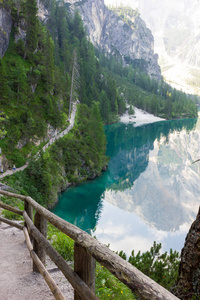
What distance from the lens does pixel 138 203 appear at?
2978 centimetres

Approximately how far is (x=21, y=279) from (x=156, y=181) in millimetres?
34978

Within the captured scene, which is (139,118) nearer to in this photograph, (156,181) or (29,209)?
(156,181)

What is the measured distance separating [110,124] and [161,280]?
87.5 metres

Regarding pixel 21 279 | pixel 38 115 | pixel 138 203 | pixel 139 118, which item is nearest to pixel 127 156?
pixel 138 203

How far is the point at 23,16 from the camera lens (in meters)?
45.1

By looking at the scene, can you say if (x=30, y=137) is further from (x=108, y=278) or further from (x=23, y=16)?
(x=23, y=16)

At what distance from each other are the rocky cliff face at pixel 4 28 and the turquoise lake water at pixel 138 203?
27.4m

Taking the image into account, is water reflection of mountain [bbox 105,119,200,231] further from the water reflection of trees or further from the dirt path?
the dirt path

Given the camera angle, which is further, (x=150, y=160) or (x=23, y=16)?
(x=150, y=160)

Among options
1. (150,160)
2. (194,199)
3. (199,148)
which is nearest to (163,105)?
(199,148)

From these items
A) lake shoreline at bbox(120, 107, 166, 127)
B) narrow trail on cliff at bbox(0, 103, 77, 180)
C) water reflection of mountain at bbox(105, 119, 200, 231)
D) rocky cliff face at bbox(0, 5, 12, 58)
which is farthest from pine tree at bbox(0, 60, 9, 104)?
lake shoreline at bbox(120, 107, 166, 127)

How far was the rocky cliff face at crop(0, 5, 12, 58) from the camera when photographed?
127 feet

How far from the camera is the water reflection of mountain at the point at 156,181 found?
27844mm

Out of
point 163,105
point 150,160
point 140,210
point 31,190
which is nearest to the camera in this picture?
point 31,190
